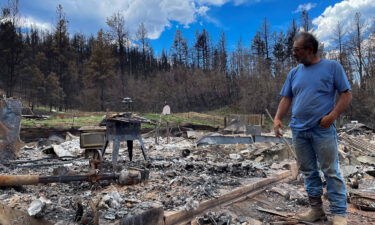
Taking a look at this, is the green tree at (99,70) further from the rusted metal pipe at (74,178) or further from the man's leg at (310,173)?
the man's leg at (310,173)

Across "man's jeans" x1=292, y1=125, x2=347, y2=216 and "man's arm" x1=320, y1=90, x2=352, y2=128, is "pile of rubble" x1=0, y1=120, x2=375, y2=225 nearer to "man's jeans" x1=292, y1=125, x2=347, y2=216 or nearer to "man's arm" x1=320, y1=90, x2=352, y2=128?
"man's jeans" x1=292, y1=125, x2=347, y2=216

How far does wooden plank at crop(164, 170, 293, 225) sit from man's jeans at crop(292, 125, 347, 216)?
1.03 metres

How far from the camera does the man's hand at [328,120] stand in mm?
2604

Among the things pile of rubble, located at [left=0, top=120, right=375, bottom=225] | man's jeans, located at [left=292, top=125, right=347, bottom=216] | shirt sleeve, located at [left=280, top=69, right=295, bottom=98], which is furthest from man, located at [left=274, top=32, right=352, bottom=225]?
pile of rubble, located at [left=0, top=120, right=375, bottom=225]

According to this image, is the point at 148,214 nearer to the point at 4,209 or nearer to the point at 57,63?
the point at 4,209

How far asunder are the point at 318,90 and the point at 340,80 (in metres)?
0.22

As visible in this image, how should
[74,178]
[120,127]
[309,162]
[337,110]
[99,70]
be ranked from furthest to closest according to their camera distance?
[99,70] < [120,127] < [74,178] < [309,162] < [337,110]

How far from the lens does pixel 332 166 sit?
269 cm

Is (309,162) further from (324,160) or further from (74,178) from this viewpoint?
(74,178)

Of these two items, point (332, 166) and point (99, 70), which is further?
point (99, 70)

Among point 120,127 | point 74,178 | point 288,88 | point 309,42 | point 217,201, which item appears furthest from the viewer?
point 120,127

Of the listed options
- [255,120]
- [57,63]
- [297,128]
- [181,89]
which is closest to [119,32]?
[57,63]

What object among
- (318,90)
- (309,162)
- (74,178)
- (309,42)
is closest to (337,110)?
(318,90)

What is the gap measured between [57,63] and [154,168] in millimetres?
33757
